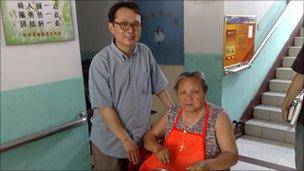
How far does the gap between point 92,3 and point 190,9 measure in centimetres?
156

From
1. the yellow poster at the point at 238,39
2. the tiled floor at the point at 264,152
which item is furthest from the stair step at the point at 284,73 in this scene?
the tiled floor at the point at 264,152

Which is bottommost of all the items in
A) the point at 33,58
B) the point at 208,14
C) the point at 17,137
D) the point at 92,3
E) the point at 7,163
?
the point at 7,163

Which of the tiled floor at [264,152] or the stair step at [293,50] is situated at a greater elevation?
the stair step at [293,50]

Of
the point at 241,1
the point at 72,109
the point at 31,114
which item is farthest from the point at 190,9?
the point at 31,114

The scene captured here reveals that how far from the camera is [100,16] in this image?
4176mm

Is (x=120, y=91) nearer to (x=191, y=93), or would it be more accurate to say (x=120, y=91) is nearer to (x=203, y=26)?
(x=191, y=93)

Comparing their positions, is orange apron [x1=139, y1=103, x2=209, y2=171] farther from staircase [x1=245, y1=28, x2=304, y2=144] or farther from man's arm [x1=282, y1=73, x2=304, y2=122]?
staircase [x1=245, y1=28, x2=304, y2=144]

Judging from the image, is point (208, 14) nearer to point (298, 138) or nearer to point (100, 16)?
point (100, 16)

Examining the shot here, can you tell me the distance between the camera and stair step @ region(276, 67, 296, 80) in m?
4.32

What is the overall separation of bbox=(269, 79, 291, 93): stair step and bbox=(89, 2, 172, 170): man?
3.18 meters

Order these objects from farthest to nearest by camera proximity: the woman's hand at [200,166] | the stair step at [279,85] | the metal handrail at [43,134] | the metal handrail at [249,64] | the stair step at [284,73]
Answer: the stair step at [284,73] < the stair step at [279,85] < the metal handrail at [249,64] < the metal handrail at [43,134] < the woman's hand at [200,166]

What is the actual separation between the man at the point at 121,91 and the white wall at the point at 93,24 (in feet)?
8.59

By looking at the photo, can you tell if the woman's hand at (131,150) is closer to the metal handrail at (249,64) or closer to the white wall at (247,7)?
the metal handrail at (249,64)

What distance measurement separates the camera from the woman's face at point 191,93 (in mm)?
1372
